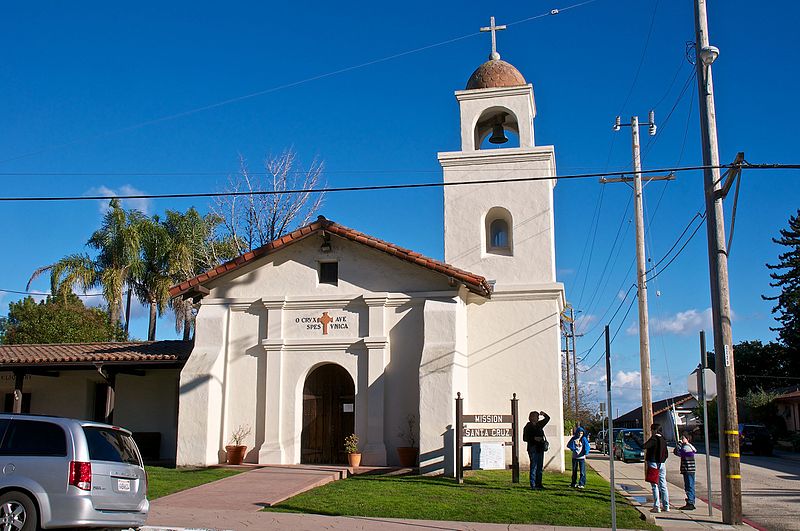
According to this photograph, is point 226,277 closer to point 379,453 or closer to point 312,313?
point 312,313

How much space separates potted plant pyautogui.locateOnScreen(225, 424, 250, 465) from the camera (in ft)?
66.5

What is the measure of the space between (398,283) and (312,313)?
8.00 feet

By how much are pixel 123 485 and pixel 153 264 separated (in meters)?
30.5

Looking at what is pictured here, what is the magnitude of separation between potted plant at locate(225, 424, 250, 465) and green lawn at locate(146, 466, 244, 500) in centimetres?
77

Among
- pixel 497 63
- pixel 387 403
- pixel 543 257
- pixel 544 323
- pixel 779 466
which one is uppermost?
pixel 497 63

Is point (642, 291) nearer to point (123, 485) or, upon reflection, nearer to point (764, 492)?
point (764, 492)

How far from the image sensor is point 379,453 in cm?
1991

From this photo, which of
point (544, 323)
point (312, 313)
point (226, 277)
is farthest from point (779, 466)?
point (226, 277)

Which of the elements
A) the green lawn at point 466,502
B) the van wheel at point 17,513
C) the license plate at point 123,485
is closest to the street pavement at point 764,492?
the green lawn at point 466,502

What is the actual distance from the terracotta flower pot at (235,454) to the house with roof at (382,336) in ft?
1.17

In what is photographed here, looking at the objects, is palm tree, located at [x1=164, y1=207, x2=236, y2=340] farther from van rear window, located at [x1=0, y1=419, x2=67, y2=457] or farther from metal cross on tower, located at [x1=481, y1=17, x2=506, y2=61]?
van rear window, located at [x1=0, y1=419, x2=67, y2=457]

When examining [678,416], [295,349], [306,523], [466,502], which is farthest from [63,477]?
[678,416]

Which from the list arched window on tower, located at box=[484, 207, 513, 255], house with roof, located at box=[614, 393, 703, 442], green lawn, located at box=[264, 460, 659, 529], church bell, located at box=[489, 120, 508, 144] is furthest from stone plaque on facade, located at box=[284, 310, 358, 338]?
house with roof, located at box=[614, 393, 703, 442]

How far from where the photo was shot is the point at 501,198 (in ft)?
77.1
